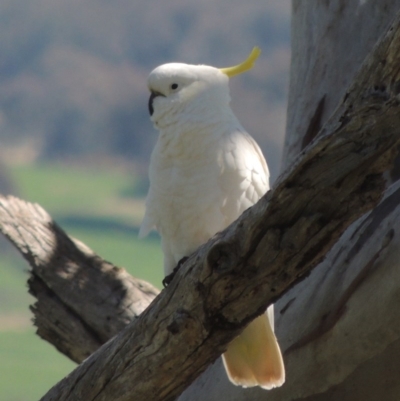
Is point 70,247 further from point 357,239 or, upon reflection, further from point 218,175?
point 357,239

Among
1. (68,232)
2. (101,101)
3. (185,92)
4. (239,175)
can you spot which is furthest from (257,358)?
(101,101)

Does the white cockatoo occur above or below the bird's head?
below

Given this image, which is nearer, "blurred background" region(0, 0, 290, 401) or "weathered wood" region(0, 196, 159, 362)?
"weathered wood" region(0, 196, 159, 362)

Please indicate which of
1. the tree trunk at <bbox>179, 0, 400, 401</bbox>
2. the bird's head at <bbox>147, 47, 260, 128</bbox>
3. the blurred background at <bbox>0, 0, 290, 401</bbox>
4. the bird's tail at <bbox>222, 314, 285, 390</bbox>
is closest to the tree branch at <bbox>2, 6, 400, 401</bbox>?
the bird's tail at <bbox>222, 314, 285, 390</bbox>

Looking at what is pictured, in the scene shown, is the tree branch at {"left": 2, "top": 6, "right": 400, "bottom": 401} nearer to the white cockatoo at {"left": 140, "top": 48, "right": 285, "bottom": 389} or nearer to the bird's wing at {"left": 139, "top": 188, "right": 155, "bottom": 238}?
the white cockatoo at {"left": 140, "top": 48, "right": 285, "bottom": 389}

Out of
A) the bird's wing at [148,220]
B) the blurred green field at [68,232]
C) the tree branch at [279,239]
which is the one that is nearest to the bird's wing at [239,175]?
the bird's wing at [148,220]

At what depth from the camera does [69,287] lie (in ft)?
7.52

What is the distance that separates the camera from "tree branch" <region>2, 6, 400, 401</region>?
1143 mm

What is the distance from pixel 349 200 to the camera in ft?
3.81

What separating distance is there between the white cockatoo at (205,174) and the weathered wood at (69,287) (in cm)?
57

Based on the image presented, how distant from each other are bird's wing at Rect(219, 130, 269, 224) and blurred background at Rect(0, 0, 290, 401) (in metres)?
3.90

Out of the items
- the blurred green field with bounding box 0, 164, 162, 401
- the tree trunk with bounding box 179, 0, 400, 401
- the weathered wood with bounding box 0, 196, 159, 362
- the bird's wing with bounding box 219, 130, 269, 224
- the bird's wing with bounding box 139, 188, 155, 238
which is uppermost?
the blurred green field with bounding box 0, 164, 162, 401

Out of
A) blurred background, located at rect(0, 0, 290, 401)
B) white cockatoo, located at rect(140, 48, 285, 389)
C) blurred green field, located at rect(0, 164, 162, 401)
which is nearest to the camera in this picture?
white cockatoo, located at rect(140, 48, 285, 389)

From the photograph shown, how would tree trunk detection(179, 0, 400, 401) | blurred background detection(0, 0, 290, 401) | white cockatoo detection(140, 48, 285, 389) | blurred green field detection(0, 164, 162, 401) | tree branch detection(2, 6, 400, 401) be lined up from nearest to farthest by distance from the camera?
tree branch detection(2, 6, 400, 401) < tree trunk detection(179, 0, 400, 401) < white cockatoo detection(140, 48, 285, 389) < blurred green field detection(0, 164, 162, 401) < blurred background detection(0, 0, 290, 401)
